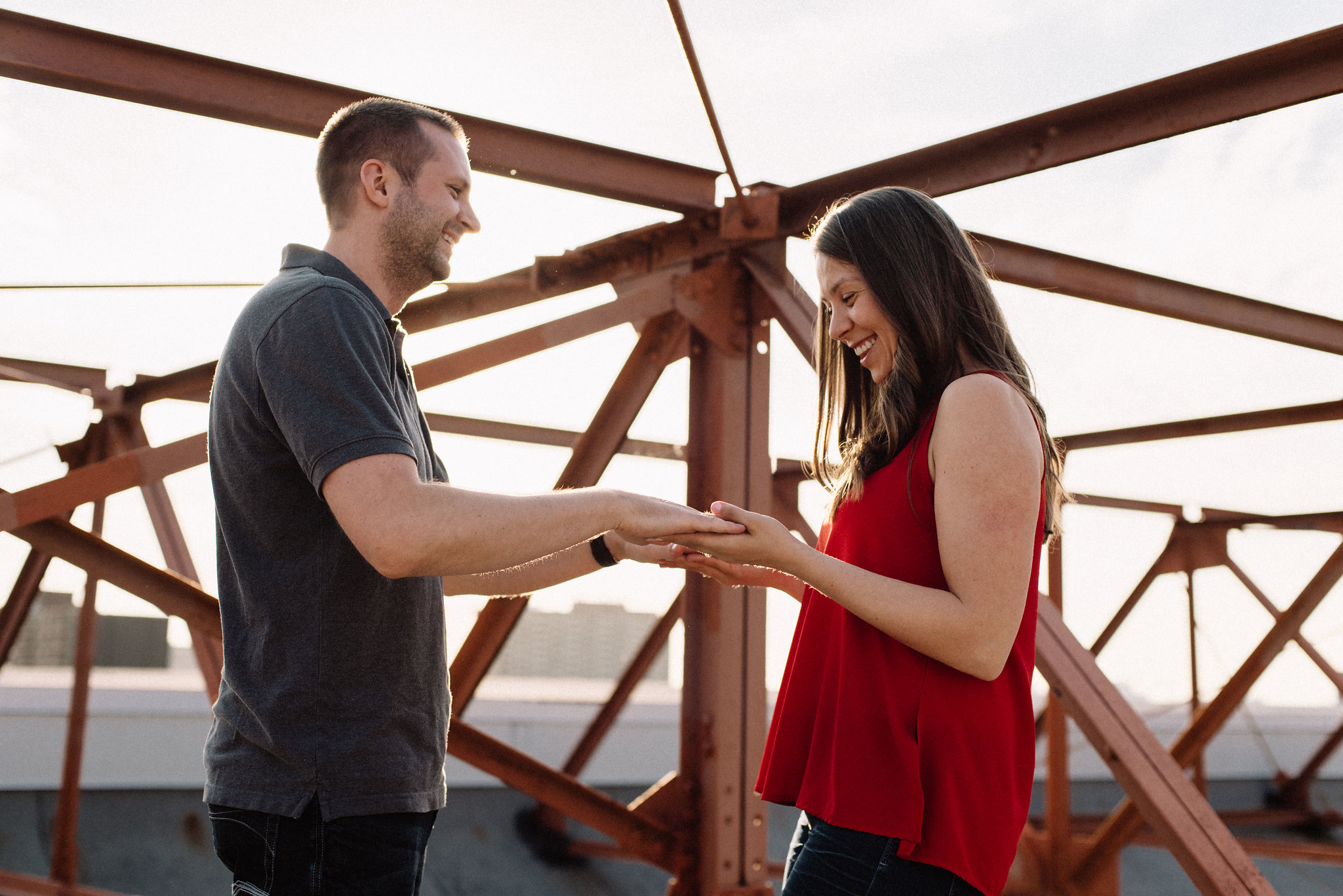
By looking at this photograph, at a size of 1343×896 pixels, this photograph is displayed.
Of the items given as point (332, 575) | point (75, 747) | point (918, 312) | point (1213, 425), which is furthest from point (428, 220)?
point (75, 747)

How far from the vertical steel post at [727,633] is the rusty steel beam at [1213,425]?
7.09 ft

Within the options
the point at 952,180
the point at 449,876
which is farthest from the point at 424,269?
the point at 449,876

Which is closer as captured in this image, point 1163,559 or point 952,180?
point 952,180

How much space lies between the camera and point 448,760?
10016mm

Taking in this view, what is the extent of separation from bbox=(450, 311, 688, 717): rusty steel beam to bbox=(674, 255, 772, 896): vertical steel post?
5.5 inches

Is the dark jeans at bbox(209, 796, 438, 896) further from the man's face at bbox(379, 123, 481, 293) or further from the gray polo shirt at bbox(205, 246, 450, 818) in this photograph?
the man's face at bbox(379, 123, 481, 293)

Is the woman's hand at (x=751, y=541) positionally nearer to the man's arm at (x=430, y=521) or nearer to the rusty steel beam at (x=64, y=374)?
the man's arm at (x=430, y=521)

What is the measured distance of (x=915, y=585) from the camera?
77.3 inches

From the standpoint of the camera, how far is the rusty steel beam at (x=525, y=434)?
7.11 metres

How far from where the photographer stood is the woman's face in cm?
223

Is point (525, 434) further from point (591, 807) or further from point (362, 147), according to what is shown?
point (362, 147)

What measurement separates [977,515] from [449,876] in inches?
319

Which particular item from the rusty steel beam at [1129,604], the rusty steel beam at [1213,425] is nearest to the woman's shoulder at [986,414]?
the rusty steel beam at [1213,425]

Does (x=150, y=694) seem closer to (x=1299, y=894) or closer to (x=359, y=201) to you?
(x=359, y=201)
